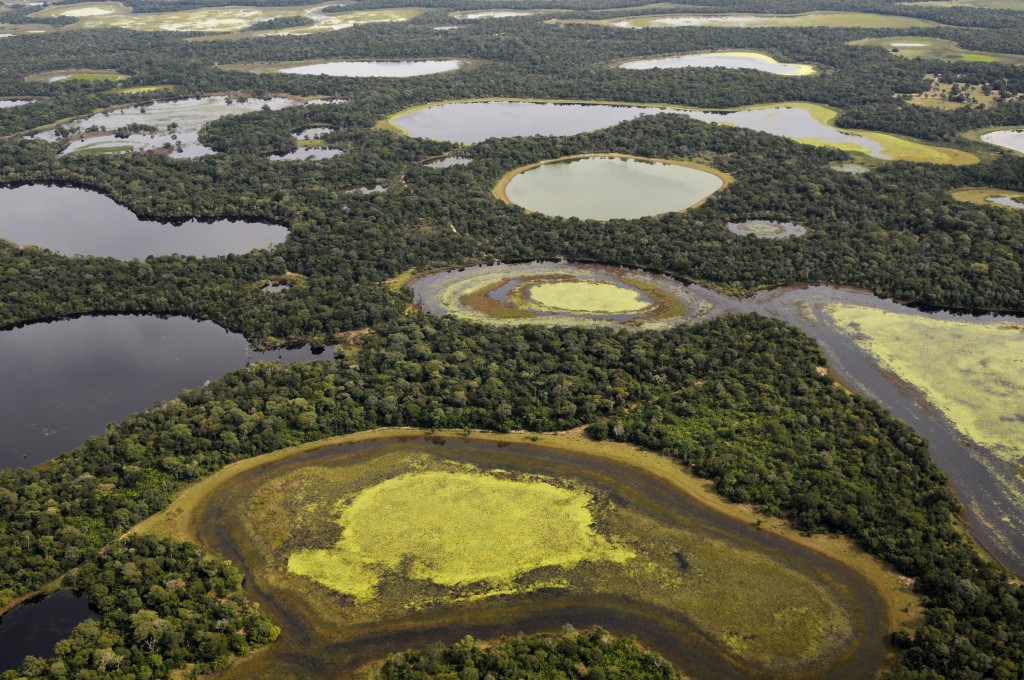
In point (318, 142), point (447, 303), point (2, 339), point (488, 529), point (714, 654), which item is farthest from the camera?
point (318, 142)

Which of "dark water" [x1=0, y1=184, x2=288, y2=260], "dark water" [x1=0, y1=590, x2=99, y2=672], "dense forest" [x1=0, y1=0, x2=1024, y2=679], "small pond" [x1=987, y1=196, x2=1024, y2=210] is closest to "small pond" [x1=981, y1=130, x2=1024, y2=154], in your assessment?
"dense forest" [x1=0, y1=0, x2=1024, y2=679]

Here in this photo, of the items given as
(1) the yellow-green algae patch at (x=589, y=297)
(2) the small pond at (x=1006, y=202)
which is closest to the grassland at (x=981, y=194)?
(2) the small pond at (x=1006, y=202)

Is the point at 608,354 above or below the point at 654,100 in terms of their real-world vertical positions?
below

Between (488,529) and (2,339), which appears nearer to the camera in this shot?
(488,529)

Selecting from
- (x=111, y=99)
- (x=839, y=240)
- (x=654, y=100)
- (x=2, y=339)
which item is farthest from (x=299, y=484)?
(x=111, y=99)

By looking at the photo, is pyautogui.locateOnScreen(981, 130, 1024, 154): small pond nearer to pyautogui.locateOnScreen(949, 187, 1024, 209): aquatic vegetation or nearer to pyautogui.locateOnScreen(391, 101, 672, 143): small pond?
pyautogui.locateOnScreen(949, 187, 1024, 209): aquatic vegetation

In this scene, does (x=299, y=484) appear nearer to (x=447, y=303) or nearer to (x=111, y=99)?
(x=447, y=303)

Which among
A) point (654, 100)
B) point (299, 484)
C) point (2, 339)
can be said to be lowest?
point (299, 484)
